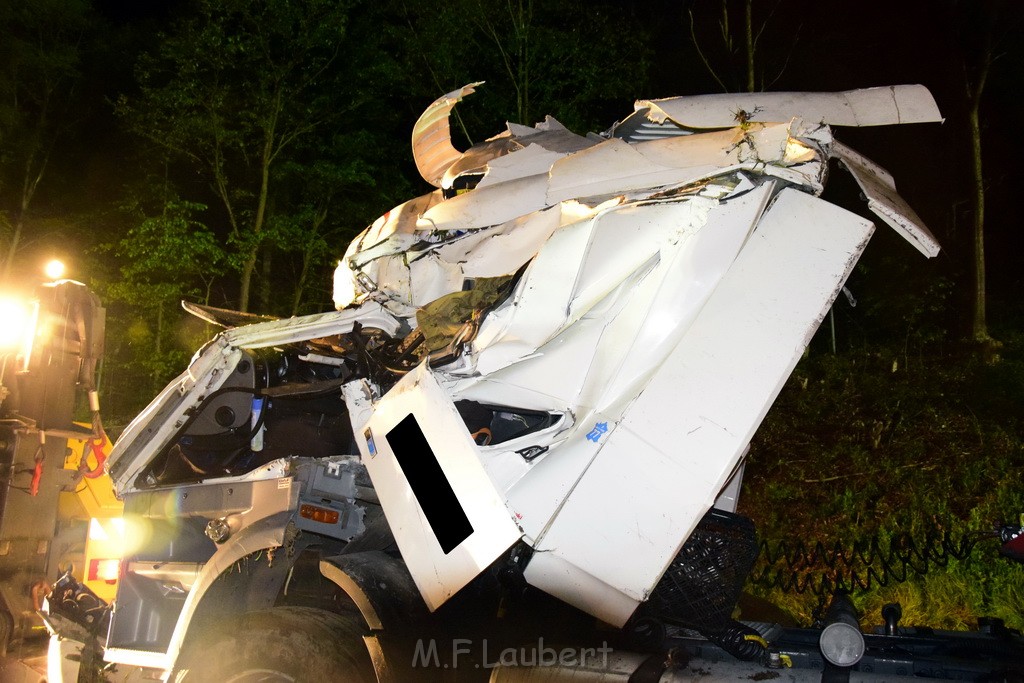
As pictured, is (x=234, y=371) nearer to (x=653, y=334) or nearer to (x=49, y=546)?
(x=49, y=546)

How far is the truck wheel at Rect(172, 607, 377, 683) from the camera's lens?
3445 millimetres

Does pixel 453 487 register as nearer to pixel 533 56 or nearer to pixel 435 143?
pixel 435 143

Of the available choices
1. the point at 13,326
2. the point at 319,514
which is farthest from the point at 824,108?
the point at 13,326

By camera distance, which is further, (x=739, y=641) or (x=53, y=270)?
(x=53, y=270)

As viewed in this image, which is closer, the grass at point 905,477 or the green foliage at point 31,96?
the grass at point 905,477

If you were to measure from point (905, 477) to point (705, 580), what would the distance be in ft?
20.6

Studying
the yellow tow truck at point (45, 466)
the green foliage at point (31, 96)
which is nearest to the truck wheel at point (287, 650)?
the yellow tow truck at point (45, 466)

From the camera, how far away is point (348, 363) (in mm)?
4590

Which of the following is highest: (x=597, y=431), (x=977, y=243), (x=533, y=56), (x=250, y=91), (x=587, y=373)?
(x=250, y=91)

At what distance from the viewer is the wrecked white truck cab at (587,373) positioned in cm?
309

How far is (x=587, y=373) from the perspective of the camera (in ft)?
11.0

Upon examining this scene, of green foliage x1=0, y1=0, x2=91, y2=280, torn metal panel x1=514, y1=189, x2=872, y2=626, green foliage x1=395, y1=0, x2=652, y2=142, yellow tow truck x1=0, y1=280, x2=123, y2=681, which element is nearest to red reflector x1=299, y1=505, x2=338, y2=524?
torn metal panel x1=514, y1=189, x2=872, y2=626

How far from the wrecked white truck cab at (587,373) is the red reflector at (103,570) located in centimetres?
186

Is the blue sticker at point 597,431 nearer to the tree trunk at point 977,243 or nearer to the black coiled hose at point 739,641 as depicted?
the black coiled hose at point 739,641
